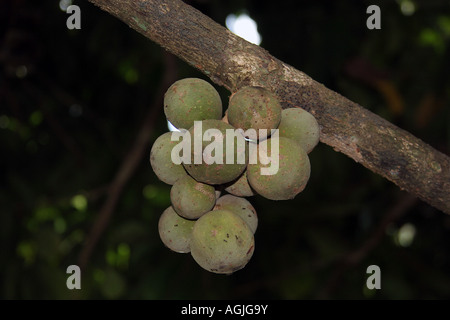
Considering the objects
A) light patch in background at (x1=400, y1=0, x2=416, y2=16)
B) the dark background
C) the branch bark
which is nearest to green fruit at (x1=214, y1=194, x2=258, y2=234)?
the branch bark

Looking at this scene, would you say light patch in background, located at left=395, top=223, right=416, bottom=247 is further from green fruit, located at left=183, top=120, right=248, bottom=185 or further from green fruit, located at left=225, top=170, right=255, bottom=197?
green fruit, located at left=183, top=120, right=248, bottom=185

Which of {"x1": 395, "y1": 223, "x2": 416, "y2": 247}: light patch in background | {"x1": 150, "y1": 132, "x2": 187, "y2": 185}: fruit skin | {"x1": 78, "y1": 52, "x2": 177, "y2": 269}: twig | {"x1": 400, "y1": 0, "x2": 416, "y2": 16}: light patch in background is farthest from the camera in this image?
{"x1": 395, "y1": 223, "x2": 416, "y2": 247}: light patch in background

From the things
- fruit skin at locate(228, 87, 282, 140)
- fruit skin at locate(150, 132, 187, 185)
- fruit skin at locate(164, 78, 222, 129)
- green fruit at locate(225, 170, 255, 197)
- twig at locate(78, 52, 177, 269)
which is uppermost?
twig at locate(78, 52, 177, 269)

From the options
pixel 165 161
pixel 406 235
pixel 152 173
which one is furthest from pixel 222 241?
pixel 406 235

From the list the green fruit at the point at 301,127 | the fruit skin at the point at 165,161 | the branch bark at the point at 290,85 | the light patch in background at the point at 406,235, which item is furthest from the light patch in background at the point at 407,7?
the fruit skin at the point at 165,161

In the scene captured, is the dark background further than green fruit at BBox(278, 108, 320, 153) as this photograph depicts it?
Yes
